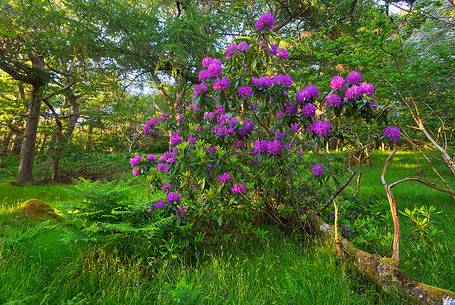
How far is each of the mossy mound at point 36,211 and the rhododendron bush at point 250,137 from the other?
2665 millimetres

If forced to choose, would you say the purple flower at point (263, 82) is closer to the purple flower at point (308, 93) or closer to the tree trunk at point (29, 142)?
the purple flower at point (308, 93)

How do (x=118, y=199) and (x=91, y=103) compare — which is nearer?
(x=118, y=199)

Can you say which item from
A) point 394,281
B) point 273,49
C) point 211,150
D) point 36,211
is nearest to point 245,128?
point 211,150

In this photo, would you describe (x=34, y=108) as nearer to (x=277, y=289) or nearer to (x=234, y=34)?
(x=234, y=34)

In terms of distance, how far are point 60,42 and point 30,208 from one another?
15.9 feet

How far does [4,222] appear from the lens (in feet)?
16.5

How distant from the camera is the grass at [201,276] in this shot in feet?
8.20

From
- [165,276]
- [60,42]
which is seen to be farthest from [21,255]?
[60,42]

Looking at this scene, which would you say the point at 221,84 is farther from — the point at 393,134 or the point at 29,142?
the point at 29,142

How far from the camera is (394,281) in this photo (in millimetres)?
2416

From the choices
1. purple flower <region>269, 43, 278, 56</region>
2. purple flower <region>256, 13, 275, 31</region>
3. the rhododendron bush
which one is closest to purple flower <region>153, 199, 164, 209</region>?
the rhododendron bush

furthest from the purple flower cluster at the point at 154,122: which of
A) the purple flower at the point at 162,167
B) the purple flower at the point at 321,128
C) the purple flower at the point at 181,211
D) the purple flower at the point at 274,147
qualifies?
the purple flower at the point at 321,128

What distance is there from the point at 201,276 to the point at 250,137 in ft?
6.63

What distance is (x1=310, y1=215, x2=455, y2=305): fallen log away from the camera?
2.14m
